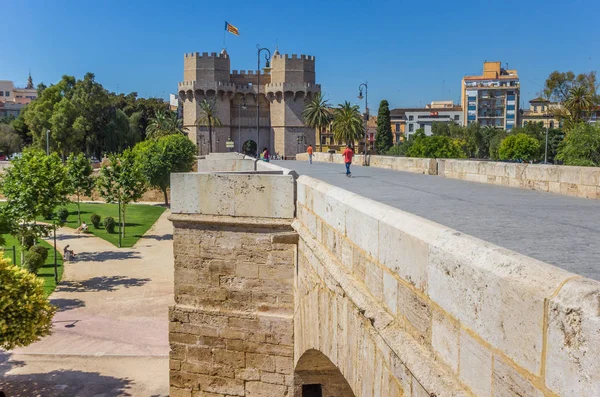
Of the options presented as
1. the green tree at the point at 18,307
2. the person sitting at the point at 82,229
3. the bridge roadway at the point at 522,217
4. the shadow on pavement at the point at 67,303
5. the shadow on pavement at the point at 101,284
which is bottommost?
the shadow on pavement at the point at 67,303

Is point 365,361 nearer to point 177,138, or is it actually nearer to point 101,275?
point 101,275

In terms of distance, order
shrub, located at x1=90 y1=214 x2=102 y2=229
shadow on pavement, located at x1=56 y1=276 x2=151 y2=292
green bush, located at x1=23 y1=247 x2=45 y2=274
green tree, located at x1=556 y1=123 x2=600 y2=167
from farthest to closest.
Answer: shrub, located at x1=90 y1=214 x2=102 y2=229 < green tree, located at x1=556 y1=123 x2=600 y2=167 < shadow on pavement, located at x1=56 y1=276 x2=151 y2=292 < green bush, located at x1=23 y1=247 x2=45 y2=274

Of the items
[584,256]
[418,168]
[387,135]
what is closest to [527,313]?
[584,256]

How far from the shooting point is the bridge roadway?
4453mm

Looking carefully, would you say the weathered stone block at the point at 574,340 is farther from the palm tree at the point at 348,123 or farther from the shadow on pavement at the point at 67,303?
the palm tree at the point at 348,123

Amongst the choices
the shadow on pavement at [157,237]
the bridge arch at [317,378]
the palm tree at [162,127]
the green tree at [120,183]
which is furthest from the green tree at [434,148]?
the bridge arch at [317,378]

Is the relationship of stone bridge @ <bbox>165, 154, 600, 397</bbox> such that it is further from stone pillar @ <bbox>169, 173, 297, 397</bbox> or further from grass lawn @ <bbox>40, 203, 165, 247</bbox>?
grass lawn @ <bbox>40, 203, 165, 247</bbox>

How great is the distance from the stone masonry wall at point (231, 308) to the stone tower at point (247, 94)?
182ft

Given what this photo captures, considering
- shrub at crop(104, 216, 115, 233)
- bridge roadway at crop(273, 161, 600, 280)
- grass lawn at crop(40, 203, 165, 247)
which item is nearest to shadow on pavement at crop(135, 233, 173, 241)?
grass lawn at crop(40, 203, 165, 247)

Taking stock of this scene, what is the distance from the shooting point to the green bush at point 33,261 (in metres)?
23.1

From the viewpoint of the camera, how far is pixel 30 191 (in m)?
21.8

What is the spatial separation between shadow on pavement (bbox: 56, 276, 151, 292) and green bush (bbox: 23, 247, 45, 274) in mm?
1203

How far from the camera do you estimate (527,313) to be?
1975 millimetres

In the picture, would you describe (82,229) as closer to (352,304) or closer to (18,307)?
(18,307)
